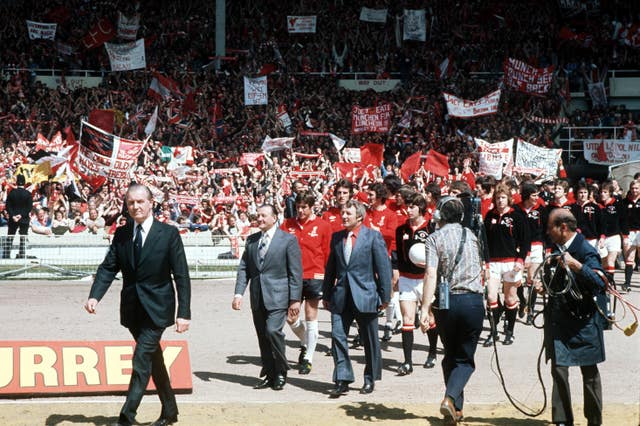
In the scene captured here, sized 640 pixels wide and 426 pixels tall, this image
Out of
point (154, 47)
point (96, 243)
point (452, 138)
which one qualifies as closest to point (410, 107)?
point (452, 138)

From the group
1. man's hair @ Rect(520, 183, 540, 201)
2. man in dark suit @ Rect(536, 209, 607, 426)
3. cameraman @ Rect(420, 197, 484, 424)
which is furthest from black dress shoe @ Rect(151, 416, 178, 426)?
man's hair @ Rect(520, 183, 540, 201)

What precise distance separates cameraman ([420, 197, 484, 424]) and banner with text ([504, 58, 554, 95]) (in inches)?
1011

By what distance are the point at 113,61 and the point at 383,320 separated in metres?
21.2

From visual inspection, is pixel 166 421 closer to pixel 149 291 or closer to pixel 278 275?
pixel 149 291

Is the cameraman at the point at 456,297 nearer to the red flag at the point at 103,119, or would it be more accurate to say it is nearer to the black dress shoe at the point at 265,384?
the black dress shoe at the point at 265,384

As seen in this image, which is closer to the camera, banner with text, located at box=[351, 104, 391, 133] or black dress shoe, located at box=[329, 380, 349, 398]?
black dress shoe, located at box=[329, 380, 349, 398]

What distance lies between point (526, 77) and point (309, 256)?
23.6 meters

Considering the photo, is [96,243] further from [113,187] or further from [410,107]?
[410,107]

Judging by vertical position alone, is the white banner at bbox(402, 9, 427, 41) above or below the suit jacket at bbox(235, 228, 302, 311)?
above

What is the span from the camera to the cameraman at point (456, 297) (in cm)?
752

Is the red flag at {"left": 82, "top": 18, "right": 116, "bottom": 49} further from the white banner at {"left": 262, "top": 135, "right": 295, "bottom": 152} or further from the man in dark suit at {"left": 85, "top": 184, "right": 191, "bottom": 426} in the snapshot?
the man in dark suit at {"left": 85, "top": 184, "right": 191, "bottom": 426}

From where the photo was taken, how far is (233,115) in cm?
3117

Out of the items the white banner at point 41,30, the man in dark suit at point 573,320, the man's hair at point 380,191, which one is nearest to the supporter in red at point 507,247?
the man's hair at point 380,191

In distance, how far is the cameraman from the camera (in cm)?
752
